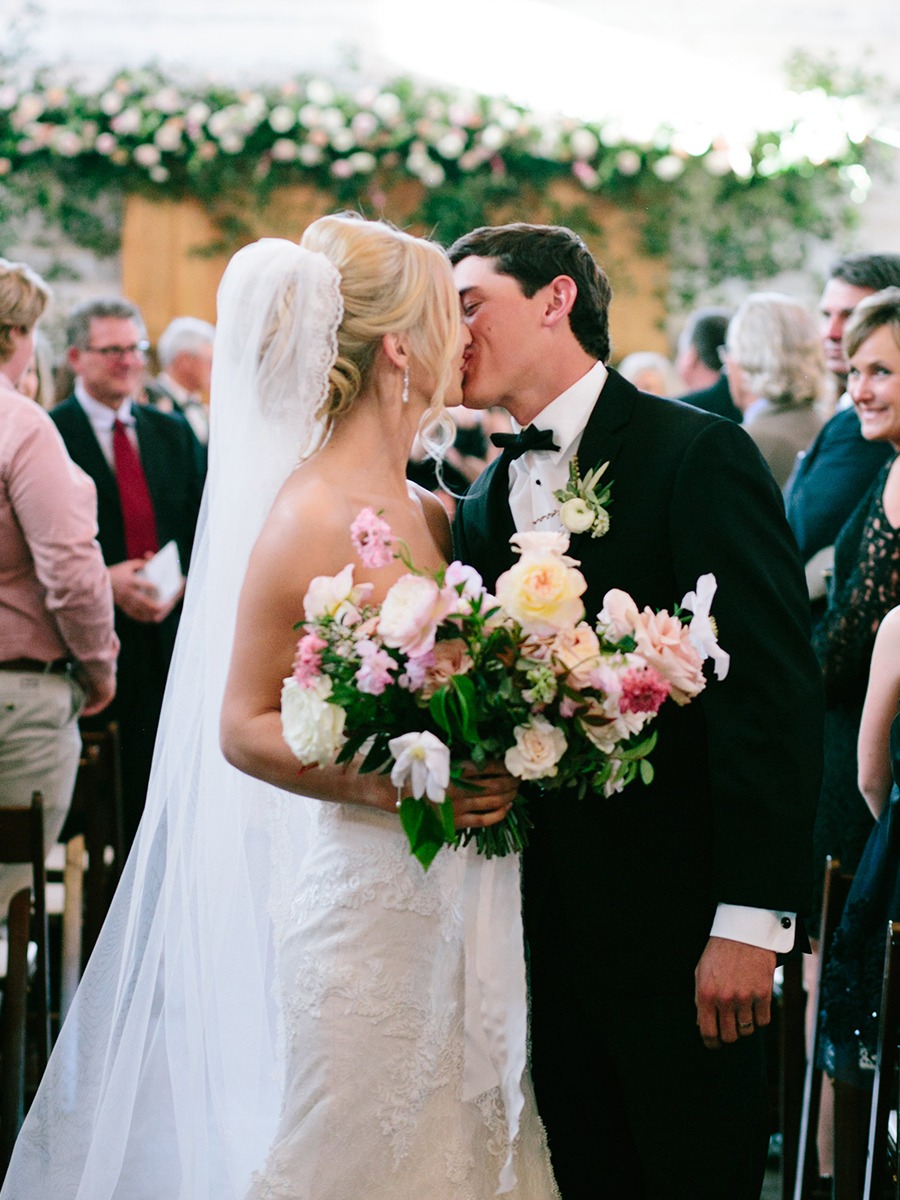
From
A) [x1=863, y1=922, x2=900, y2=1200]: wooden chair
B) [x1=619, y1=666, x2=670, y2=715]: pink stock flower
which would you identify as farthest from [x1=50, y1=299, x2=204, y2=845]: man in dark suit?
[x1=619, y1=666, x2=670, y2=715]: pink stock flower

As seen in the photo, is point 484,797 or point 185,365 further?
point 185,365

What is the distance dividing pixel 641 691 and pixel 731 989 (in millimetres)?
547

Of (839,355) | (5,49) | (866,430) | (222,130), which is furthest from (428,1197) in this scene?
(5,49)

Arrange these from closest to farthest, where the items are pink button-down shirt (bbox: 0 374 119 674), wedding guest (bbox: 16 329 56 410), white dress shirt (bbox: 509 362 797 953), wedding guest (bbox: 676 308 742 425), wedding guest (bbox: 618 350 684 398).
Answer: white dress shirt (bbox: 509 362 797 953), pink button-down shirt (bbox: 0 374 119 674), wedding guest (bbox: 16 329 56 410), wedding guest (bbox: 676 308 742 425), wedding guest (bbox: 618 350 684 398)

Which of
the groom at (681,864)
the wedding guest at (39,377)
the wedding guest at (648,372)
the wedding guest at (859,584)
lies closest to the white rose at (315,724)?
the groom at (681,864)

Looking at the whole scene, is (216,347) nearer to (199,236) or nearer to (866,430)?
(866,430)

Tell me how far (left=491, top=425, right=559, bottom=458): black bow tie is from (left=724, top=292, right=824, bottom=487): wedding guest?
2.36m

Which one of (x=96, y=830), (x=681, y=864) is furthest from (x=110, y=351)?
(x=681, y=864)

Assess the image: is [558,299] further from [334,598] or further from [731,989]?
[731,989]

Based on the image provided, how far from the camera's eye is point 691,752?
227 centimetres

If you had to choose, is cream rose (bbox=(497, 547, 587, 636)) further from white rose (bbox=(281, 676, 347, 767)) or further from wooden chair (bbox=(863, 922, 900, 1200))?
wooden chair (bbox=(863, 922, 900, 1200))

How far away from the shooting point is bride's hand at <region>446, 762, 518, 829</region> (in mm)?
2010

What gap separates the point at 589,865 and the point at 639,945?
0.47 ft

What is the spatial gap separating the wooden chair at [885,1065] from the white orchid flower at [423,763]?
0.92 m
